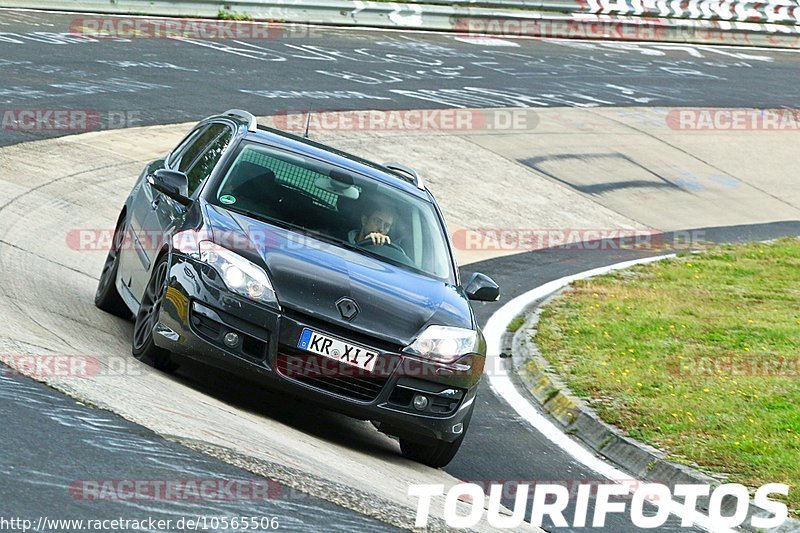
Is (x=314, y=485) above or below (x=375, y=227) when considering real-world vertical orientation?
below

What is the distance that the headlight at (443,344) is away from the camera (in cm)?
787

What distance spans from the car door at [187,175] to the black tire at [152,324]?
0.26 meters

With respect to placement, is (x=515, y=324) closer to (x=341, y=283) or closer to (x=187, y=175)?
(x=187, y=175)

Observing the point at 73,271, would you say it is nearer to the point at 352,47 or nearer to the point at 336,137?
the point at 336,137

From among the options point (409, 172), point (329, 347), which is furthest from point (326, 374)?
point (409, 172)

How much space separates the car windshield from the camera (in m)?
8.77

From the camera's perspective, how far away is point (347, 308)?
305 inches

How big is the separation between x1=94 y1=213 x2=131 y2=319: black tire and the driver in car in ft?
6.66

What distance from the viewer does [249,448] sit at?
22.3ft

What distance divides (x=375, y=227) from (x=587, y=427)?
2242mm
